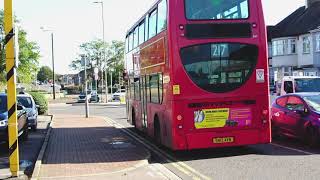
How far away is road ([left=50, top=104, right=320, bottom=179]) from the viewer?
32.9ft

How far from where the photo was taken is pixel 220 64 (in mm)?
12438

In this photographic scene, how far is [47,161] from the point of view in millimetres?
12477

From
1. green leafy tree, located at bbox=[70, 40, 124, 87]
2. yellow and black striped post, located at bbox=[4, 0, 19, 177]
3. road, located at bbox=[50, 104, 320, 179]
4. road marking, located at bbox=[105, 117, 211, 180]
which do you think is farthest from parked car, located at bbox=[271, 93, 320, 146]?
green leafy tree, located at bbox=[70, 40, 124, 87]

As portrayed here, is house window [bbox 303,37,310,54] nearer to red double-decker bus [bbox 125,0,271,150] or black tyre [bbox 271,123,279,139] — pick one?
black tyre [bbox 271,123,279,139]

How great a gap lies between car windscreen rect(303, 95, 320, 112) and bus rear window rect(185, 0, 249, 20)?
3248 millimetres

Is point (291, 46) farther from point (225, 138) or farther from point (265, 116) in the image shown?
point (225, 138)

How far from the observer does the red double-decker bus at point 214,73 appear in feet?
40.1

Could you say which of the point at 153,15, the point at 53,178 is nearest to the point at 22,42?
the point at 153,15

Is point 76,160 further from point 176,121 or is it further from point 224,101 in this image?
point 224,101

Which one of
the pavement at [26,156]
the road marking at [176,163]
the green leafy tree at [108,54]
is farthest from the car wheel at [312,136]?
the green leafy tree at [108,54]

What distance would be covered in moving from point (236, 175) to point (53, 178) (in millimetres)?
3423

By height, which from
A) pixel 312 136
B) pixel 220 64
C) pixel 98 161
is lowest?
pixel 98 161

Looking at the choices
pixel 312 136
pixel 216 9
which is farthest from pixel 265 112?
pixel 216 9

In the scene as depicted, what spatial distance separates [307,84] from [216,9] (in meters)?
13.3
